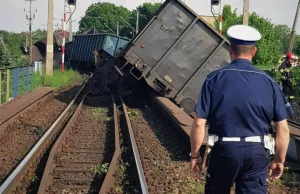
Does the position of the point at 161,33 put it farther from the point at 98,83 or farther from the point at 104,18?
the point at 104,18

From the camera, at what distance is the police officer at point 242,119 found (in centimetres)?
336

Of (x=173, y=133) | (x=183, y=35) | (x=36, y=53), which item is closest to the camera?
(x=173, y=133)

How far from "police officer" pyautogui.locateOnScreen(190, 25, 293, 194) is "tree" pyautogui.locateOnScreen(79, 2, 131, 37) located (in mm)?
109010

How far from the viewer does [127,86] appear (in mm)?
16375

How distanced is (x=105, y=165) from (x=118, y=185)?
78 centimetres

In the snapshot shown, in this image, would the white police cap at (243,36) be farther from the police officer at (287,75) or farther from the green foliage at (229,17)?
the green foliage at (229,17)

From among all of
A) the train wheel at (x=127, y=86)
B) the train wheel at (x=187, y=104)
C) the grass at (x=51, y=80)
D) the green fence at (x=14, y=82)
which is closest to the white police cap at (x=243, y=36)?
the train wheel at (x=187, y=104)

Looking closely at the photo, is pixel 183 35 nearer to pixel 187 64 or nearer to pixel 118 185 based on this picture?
pixel 187 64

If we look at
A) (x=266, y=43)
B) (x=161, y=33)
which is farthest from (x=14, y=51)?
(x=161, y=33)

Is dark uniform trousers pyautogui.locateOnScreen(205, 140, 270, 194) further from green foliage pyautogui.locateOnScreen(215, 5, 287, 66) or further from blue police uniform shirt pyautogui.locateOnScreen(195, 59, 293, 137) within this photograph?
green foliage pyautogui.locateOnScreen(215, 5, 287, 66)

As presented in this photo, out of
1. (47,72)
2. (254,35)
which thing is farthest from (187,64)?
(47,72)

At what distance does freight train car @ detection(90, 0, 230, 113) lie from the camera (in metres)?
13.8

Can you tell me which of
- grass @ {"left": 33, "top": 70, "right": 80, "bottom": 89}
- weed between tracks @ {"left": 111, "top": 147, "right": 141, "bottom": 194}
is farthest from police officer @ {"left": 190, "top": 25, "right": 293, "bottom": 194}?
grass @ {"left": 33, "top": 70, "right": 80, "bottom": 89}

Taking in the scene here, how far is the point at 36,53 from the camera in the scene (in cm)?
5453
